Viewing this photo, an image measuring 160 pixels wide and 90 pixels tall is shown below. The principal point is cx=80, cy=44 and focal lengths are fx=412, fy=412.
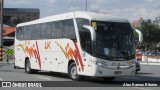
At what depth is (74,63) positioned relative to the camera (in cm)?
2017

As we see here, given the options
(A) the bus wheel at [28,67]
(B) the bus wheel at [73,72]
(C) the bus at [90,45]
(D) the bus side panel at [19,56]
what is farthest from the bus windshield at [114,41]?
(D) the bus side panel at [19,56]

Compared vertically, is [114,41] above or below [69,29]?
below

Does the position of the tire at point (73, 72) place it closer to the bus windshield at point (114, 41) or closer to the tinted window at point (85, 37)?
the tinted window at point (85, 37)

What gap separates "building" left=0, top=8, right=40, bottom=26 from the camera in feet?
529

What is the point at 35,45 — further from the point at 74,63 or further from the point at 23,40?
the point at 74,63

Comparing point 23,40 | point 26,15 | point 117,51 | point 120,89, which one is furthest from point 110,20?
point 26,15

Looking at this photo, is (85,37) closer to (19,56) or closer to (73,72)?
(73,72)

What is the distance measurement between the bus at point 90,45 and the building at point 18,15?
138 m

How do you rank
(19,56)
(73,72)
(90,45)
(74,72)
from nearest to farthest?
(90,45) → (74,72) → (73,72) → (19,56)

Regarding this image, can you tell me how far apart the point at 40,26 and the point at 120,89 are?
9.57 meters

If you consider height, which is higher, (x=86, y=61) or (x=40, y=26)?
(x=40, y=26)

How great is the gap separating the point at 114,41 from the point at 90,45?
110 cm

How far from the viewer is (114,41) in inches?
734

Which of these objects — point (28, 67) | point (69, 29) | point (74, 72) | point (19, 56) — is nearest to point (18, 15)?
point (19, 56)
